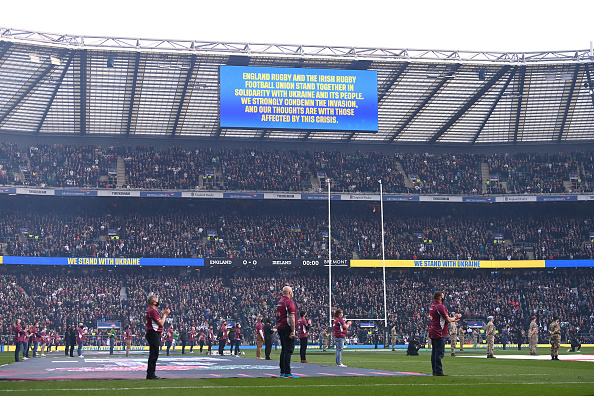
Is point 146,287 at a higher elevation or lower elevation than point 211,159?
lower

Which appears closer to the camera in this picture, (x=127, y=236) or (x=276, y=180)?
(x=127, y=236)

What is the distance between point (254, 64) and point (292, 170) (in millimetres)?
14364

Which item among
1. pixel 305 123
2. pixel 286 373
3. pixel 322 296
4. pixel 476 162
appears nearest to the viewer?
pixel 286 373

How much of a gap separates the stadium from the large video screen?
114mm

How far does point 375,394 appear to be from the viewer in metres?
11.9

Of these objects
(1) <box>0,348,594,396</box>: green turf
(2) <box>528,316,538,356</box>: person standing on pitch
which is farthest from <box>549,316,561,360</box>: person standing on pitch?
(1) <box>0,348,594,396</box>: green turf

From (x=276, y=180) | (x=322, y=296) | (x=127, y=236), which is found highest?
(x=276, y=180)

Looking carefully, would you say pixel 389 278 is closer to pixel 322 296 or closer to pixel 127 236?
pixel 322 296

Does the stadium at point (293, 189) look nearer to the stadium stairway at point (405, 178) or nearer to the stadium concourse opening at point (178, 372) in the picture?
the stadium stairway at point (405, 178)

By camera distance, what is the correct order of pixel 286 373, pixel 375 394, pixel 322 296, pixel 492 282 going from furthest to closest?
pixel 492 282 < pixel 322 296 < pixel 286 373 < pixel 375 394

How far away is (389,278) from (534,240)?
44.7ft

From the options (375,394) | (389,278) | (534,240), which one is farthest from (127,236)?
(375,394)

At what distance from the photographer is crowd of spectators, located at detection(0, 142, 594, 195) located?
5997cm

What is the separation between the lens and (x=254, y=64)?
5219 centimetres
